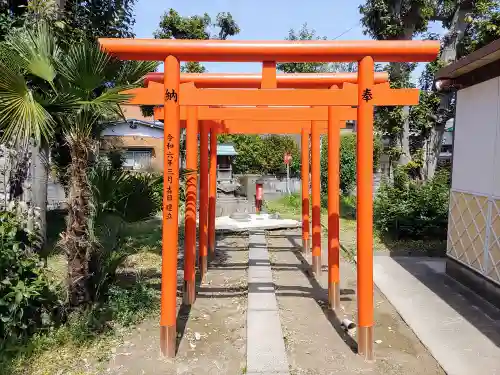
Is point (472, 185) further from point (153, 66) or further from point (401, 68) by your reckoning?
point (401, 68)

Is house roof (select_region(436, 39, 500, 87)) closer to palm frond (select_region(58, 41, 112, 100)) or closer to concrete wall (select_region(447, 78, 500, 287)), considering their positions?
concrete wall (select_region(447, 78, 500, 287))

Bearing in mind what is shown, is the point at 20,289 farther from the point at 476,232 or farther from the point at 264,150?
the point at 264,150

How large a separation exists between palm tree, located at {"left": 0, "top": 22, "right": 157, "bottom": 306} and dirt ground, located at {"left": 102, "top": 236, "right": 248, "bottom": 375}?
93cm

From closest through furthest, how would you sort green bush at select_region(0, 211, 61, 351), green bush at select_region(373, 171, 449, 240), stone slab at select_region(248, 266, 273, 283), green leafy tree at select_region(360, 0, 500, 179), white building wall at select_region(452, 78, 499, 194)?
green bush at select_region(0, 211, 61, 351)
white building wall at select_region(452, 78, 499, 194)
stone slab at select_region(248, 266, 273, 283)
green bush at select_region(373, 171, 449, 240)
green leafy tree at select_region(360, 0, 500, 179)

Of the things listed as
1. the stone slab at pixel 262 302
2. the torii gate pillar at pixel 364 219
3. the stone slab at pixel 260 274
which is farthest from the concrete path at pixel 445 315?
the stone slab at pixel 260 274

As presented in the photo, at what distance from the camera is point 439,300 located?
5949 mm

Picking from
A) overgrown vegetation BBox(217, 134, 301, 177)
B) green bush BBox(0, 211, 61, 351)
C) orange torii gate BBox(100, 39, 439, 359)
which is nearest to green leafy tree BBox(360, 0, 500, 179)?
orange torii gate BBox(100, 39, 439, 359)

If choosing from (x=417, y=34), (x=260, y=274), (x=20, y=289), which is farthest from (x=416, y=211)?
(x=20, y=289)

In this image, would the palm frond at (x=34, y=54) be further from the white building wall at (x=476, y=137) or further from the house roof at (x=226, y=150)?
the house roof at (x=226, y=150)

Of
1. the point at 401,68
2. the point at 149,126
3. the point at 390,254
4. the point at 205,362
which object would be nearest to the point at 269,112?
the point at 205,362

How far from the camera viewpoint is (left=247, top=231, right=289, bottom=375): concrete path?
12.6 ft

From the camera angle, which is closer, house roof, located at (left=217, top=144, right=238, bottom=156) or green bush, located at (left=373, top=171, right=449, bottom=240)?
green bush, located at (left=373, top=171, right=449, bottom=240)

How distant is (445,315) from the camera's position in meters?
5.34

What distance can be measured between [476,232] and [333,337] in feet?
10.6
